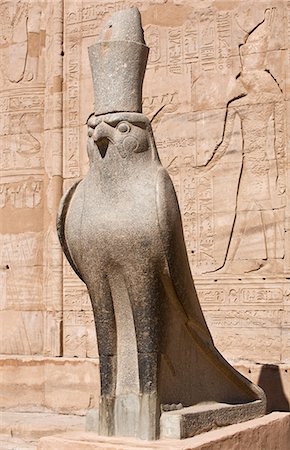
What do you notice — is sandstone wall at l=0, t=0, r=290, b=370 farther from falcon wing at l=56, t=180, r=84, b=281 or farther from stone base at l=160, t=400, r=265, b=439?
falcon wing at l=56, t=180, r=84, b=281

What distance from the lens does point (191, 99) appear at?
851 cm

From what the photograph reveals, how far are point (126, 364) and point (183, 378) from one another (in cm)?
42

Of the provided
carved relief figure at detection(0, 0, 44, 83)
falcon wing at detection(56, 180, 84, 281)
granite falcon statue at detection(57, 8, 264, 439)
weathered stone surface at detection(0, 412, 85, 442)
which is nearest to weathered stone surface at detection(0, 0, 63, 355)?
carved relief figure at detection(0, 0, 44, 83)

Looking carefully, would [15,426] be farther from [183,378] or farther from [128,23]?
[128,23]

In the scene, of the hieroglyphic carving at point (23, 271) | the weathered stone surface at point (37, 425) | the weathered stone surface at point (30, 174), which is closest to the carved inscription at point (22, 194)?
the weathered stone surface at point (30, 174)

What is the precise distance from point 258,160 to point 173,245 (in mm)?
3574

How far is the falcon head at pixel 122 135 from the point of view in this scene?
16.0 ft

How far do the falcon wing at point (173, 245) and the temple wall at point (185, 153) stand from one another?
306 centimetres

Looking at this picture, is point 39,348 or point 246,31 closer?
point 246,31

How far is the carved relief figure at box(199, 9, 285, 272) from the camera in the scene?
26.3 feet

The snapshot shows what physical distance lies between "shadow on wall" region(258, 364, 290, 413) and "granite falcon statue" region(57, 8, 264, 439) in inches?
96.4

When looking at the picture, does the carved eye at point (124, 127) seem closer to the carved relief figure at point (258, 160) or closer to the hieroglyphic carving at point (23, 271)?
the carved relief figure at point (258, 160)

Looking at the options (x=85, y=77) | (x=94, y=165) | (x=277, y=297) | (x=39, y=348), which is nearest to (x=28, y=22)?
(x=85, y=77)

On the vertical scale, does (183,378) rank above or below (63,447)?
above
